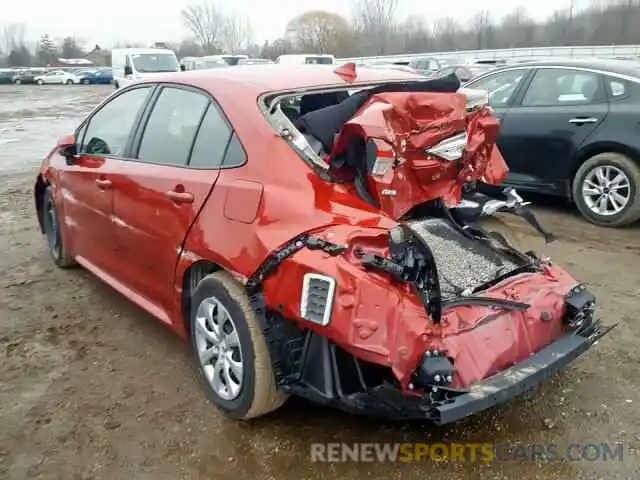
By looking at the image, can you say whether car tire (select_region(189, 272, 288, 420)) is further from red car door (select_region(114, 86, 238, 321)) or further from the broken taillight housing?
the broken taillight housing

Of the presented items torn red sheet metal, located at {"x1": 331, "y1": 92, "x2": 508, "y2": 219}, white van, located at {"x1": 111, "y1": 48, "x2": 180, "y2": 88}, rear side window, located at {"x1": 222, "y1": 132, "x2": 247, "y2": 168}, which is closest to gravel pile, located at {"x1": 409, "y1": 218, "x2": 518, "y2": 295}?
torn red sheet metal, located at {"x1": 331, "y1": 92, "x2": 508, "y2": 219}

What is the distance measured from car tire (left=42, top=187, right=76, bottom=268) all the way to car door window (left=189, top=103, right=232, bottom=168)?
2.13m

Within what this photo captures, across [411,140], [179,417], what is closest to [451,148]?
[411,140]

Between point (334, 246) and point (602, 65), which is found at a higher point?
point (602, 65)

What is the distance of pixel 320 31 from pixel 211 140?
64.3m

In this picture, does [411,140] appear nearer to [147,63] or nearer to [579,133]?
[579,133]

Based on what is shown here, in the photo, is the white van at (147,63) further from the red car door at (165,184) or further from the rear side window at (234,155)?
the rear side window at (234,155)

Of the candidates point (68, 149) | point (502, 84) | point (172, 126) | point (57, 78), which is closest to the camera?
point (172, 126)

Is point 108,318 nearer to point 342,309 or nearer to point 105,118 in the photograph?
point 105,118

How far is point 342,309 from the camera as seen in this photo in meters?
2.52

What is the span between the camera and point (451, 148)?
320cm

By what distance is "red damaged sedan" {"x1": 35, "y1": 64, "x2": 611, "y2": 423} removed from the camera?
2.56m

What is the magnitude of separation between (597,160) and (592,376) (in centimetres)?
327

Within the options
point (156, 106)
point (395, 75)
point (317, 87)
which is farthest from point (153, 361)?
point (395, 75)
